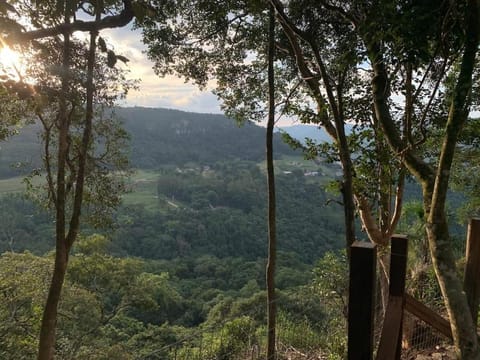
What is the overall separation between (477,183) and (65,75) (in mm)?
7816

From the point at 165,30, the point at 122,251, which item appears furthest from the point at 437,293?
the point at 122,251

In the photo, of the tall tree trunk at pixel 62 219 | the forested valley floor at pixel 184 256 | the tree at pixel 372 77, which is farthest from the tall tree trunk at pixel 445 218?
the tall tree trunk at pixel 62 219

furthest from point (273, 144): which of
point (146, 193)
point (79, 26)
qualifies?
point (146, 193)

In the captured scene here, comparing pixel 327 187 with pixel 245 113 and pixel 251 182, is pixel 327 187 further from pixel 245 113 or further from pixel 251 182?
pixel 251 182

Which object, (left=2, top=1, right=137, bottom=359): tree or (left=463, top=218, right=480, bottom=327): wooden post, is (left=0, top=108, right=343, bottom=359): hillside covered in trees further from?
(left=463, top=218, right=480, bottom=327): wooden post

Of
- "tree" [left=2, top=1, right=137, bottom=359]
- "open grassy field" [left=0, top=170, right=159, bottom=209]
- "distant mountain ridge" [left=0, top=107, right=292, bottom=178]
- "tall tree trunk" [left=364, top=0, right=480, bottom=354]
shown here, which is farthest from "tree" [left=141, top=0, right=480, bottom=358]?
"distant mountain ridge" [left=0, top=107, right=292, bottom=178]

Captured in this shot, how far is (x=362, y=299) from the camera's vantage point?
4.92 ft

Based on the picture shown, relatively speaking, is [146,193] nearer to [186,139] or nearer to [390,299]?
[186,139]

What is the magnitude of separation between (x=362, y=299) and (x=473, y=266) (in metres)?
1.38

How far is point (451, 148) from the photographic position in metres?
2.18

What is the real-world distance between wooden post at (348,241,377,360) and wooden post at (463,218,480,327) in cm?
128

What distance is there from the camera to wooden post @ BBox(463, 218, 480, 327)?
2387mm

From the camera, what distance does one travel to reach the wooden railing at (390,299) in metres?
1.49

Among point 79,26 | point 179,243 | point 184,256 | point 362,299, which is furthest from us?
point 179,243
